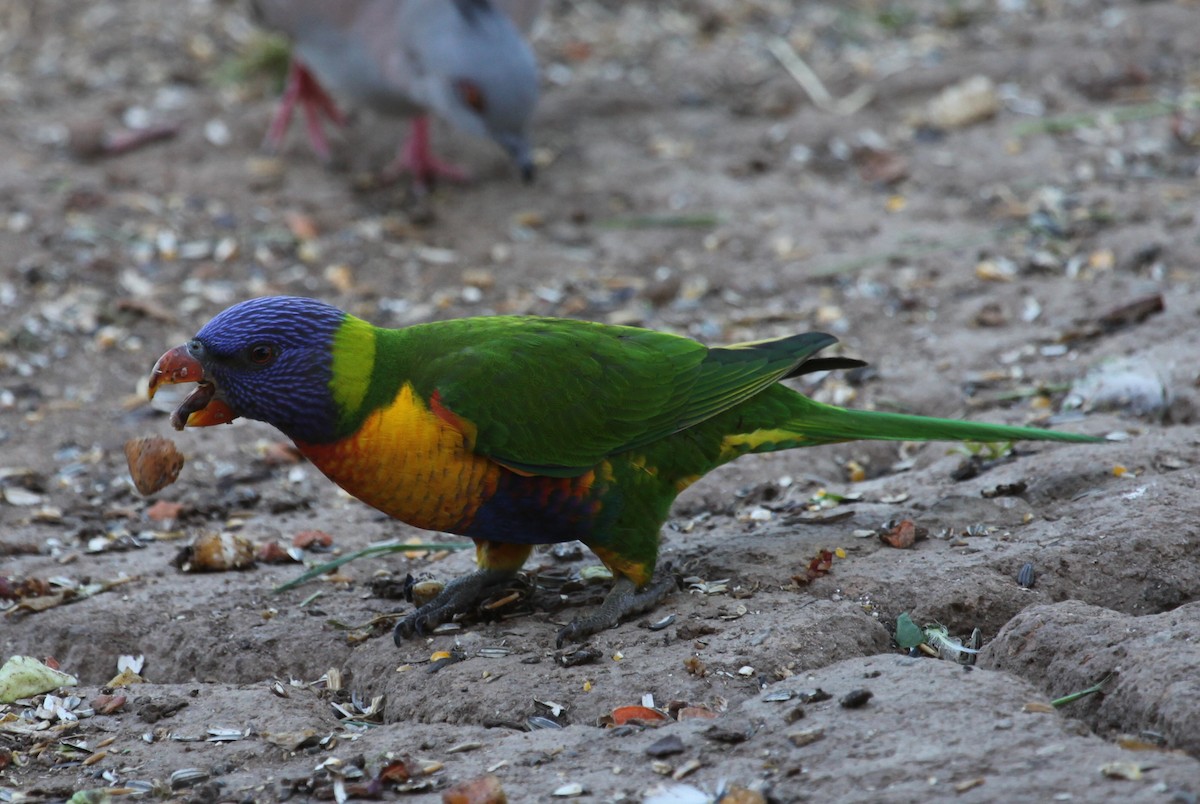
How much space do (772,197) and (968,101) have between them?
4.25 feet

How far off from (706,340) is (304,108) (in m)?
3.07

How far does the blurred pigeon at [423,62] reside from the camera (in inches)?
252

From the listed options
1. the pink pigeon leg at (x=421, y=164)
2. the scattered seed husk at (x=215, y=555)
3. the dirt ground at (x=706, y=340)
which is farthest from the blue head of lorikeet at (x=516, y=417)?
the pink pigeon leg at (x=421, y=164)

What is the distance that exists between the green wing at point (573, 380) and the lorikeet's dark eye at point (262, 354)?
1.13 feet

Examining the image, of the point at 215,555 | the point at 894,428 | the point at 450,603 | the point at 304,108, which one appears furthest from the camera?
the point at 304,108

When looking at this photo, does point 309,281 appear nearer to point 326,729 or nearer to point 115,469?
point 115,469

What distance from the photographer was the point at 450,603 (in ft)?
11.4

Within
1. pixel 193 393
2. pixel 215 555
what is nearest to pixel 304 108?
pixel 215 555

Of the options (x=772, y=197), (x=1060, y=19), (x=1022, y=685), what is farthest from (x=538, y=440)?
(x=1060, y=19)

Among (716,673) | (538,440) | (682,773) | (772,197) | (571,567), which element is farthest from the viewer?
(772,197)

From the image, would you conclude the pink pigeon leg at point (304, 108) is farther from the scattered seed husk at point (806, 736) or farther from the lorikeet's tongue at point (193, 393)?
the scattered seed husk at point (806, 736)

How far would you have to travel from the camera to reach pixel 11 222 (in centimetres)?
624

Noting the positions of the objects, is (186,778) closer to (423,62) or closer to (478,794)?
(478,794)

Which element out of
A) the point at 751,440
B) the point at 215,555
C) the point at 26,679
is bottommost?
the point at 26,679
